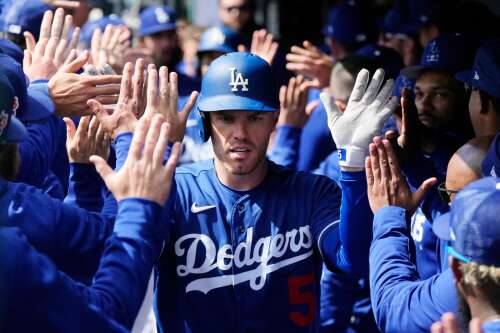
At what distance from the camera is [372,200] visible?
3.33 meters

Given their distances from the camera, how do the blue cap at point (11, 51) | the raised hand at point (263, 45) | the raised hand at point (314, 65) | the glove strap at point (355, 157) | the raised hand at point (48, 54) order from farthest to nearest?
1. the raised hand at point (314, 65)
2. the raised hand at point (263, 45)
3. the blue cap at point (11, 51)
4. the raised hand at point (48, 54)
5. the glove strap at point (355, 157)

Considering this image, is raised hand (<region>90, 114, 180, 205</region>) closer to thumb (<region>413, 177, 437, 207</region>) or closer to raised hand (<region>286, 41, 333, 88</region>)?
thumb (<region>413, 177, 437, 207</region>)

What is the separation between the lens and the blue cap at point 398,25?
24.3ft

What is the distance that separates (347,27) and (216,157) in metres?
4.04

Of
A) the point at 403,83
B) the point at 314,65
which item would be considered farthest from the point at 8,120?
the point at 314,65

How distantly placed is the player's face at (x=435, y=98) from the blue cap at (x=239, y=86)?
3.92ft

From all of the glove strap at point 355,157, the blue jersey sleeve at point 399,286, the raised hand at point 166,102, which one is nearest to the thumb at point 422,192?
the blue jersey sleeve at point 399,286

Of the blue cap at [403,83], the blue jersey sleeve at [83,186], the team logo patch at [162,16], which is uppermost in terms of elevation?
the team logo patch at [162,16]

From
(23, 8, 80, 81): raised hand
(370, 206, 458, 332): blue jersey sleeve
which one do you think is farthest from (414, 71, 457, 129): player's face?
(23, 8, 80, 81): raised hand

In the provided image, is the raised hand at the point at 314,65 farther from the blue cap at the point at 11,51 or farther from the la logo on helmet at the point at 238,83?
the la logo on helmet at the point at 238,83

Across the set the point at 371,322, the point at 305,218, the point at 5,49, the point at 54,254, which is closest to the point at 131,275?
the point at 54,254

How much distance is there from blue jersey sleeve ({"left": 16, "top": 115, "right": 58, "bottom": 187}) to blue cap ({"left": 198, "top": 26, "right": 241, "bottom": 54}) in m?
2.78

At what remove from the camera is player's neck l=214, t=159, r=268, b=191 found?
370cm

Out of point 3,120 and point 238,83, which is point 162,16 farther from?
point 3,120
